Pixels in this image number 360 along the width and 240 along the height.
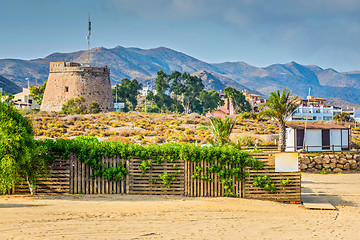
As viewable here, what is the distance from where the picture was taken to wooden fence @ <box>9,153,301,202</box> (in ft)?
46.8

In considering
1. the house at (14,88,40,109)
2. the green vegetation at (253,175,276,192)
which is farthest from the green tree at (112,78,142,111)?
the green vegetation at (253,175,276,192)

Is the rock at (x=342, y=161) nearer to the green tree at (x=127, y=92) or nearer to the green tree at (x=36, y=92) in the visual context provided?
the green tree at (x=127, y=92)

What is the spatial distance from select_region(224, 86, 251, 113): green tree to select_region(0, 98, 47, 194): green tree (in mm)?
80804

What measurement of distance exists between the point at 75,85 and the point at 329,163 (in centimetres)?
5297

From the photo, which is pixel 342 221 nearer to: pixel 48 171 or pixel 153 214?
pixel 153 214

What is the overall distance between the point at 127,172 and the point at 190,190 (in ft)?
7.38

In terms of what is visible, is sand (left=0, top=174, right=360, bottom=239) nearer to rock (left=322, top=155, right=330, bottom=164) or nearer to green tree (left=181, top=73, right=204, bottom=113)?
rock (left=322, top=155, right=330, bottom=164)

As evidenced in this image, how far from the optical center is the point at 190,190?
1477 centimetres

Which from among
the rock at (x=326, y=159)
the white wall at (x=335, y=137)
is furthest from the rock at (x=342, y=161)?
the white wall at (x=335, y=137)

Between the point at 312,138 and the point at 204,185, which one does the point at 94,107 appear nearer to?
the point at 312,138

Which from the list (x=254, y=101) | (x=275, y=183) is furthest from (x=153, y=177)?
(x=254, y=101)

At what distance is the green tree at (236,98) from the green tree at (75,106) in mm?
33774

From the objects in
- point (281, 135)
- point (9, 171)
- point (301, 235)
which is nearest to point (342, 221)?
point (301, 235)

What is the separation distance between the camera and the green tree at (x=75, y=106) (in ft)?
228
